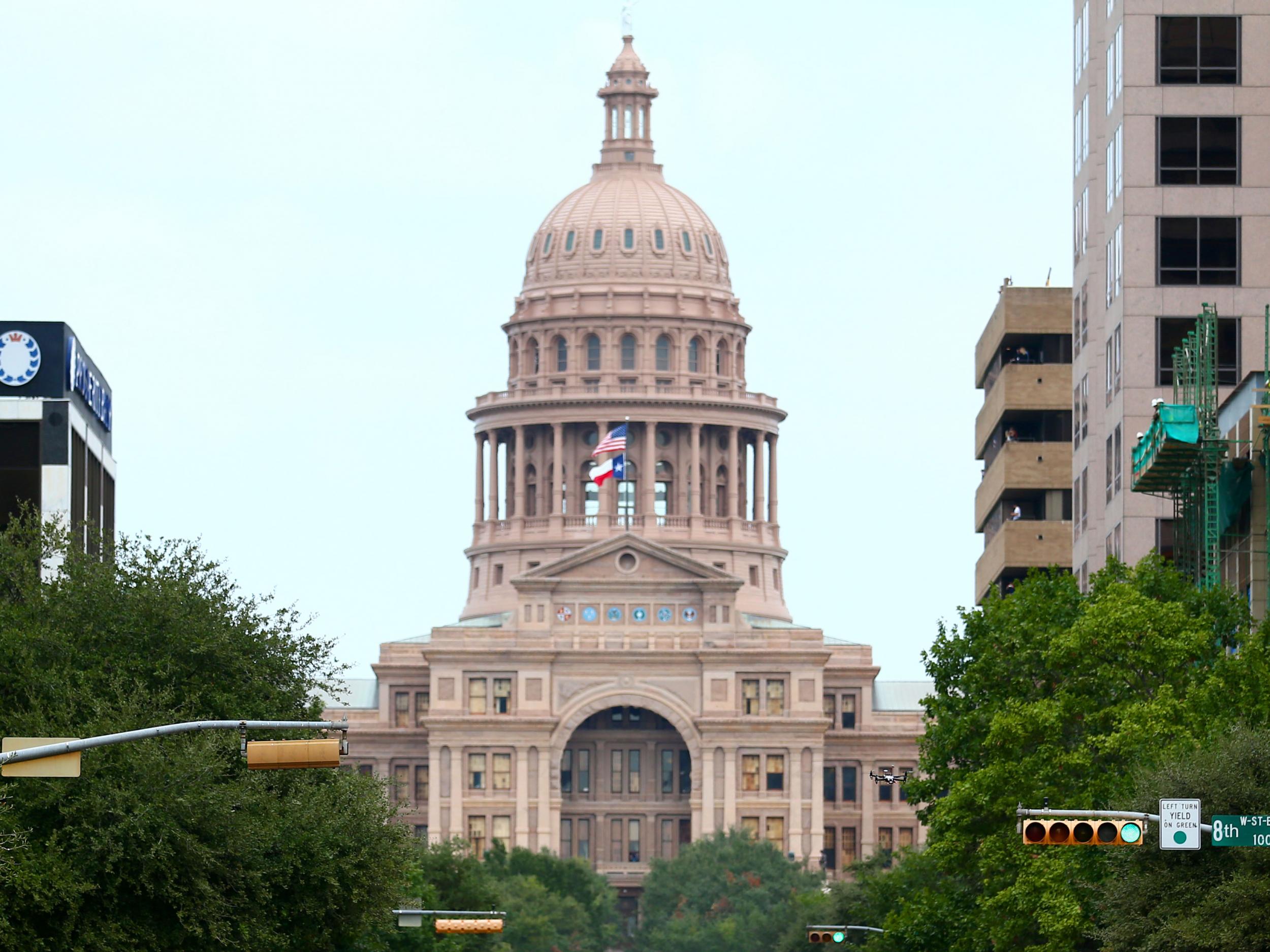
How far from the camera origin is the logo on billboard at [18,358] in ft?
335

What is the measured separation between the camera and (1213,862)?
224 feet

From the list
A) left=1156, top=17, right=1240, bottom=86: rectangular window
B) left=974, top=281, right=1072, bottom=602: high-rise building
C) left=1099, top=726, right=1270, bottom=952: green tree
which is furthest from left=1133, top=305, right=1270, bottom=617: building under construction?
left=974, top=281, right=1072, bottom=602: high-rise building

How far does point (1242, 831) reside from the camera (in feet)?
183

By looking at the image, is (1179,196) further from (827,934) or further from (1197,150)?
(827,934)

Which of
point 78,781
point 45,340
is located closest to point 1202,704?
point 78,781

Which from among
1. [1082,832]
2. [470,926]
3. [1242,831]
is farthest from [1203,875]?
[470,926]

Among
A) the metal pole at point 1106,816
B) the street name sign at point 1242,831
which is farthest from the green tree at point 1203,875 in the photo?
the metal pole at point 1106,816

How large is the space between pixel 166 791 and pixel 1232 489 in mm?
26905

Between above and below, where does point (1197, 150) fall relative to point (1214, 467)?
above

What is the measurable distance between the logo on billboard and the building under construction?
3178cm

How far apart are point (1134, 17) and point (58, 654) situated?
126 feet

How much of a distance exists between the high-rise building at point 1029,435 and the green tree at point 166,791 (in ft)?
135

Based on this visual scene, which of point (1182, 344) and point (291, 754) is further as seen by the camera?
point (1182, 344)

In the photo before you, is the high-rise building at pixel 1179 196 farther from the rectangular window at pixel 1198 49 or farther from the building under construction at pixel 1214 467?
the building under construction at pixel 1214 467
